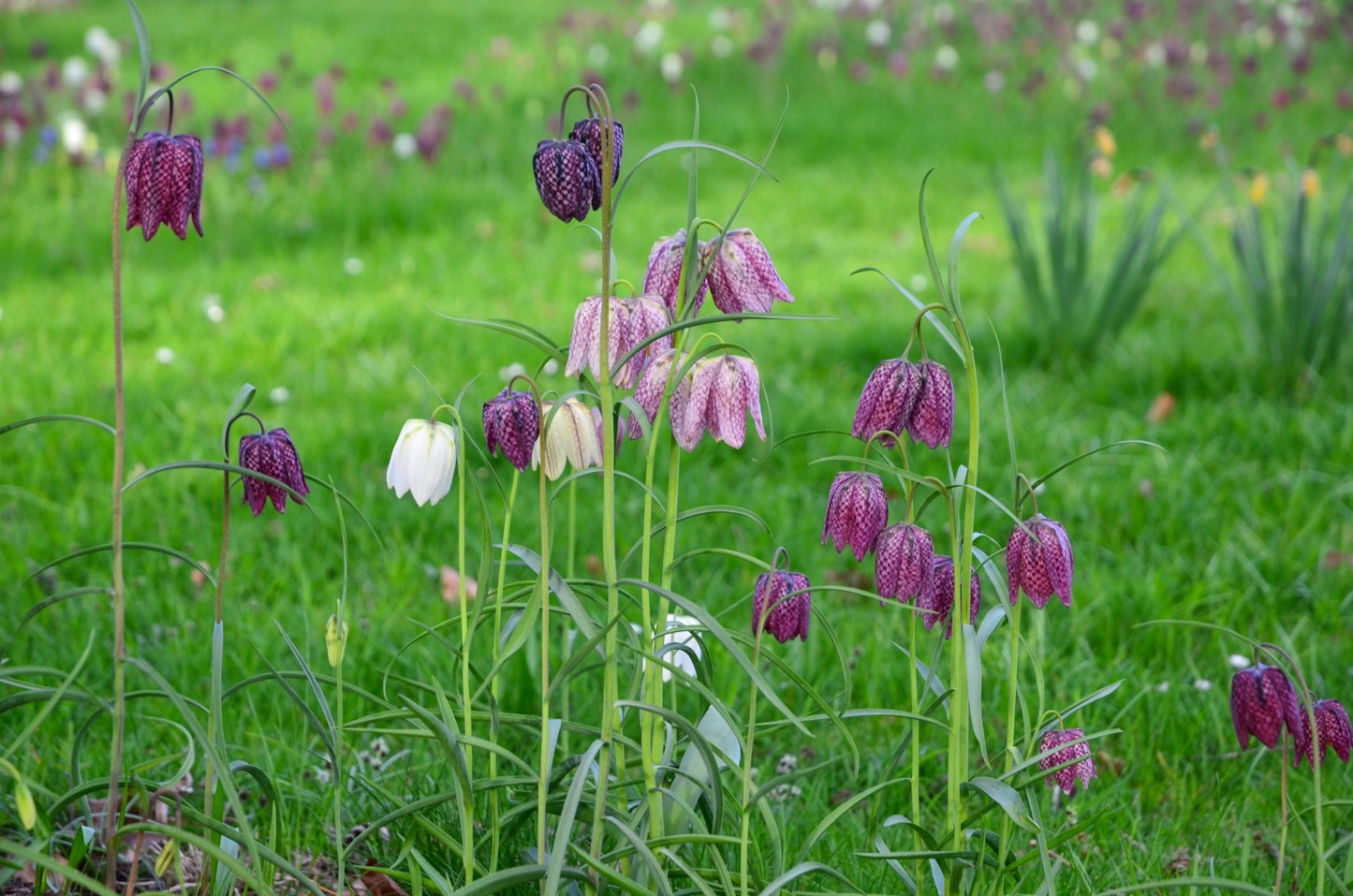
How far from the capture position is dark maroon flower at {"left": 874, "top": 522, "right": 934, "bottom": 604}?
1.14 metres

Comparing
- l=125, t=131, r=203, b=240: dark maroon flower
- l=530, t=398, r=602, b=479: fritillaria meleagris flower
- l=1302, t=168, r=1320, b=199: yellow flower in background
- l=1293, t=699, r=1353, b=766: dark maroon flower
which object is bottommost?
l=1293, t=699, r=1353, b=766: dark maroon flower

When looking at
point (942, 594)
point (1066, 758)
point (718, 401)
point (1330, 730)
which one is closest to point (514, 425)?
point (718, 401)

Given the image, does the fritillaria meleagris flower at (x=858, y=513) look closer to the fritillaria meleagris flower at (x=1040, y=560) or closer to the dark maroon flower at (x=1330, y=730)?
the fritillaria meleagris flower at (x=1040, y=560)

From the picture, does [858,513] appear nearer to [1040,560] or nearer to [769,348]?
[1040,560]

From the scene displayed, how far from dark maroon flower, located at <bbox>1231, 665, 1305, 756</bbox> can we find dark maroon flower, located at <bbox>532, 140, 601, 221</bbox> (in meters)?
0.74

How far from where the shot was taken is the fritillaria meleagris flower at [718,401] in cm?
111

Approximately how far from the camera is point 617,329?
1.14 meters

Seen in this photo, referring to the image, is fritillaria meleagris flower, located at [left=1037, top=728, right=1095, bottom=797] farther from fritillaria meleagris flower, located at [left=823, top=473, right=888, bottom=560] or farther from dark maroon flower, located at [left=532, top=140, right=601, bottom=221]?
dark maroon flower, located at [left=532, top=140, right=601, bottom=221]

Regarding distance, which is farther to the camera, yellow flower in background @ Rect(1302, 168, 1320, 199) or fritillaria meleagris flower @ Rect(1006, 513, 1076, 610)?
yellow flower in background @ Rect(1302, 168, 1320, 199)

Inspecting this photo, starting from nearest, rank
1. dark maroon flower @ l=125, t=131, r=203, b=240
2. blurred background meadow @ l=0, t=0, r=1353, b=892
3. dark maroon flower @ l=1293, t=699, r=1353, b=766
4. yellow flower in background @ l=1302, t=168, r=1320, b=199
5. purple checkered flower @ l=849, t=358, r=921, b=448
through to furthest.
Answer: dark maroon flower @ l=125, t=131, r=203, b=240 < purple checkered flower @ l=849, t=358, r=921, b=448 < dark maroon flower @ l=1293, t=699, r=1353, b=766 < blurred background meadow @ l=0, t=0, r=1353, b=892 < yellow flower in background @ l=1302, t=168, r=1320, b=199

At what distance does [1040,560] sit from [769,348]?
2421 millimetres

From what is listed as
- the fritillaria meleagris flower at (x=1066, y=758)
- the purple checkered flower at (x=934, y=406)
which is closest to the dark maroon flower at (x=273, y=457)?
the purple checkered flower at (x=934, y=406)

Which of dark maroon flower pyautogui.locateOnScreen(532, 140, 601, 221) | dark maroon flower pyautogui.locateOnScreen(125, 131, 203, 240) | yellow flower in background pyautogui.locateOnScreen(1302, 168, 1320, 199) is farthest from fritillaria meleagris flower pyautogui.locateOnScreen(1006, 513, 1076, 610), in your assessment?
yellow flower in background pyautogui.locateOnScreen(1302, 168, 1320, 199)

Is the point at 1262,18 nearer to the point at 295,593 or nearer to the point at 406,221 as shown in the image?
the point at 406,221
